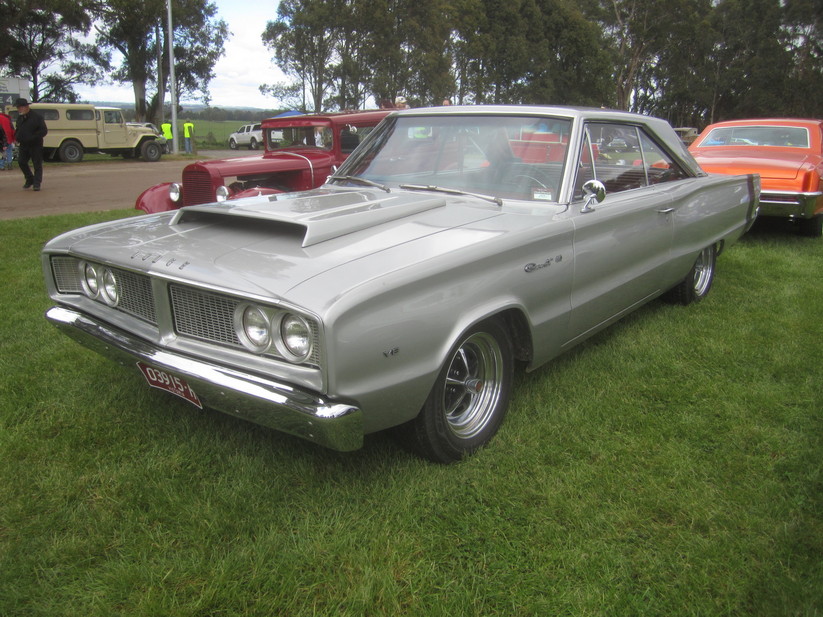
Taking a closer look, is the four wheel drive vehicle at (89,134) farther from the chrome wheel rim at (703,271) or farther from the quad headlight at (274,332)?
the quad headlight at (274,332)

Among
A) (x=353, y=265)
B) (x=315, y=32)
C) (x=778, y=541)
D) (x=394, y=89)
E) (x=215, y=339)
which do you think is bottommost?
(x=778, y=541)

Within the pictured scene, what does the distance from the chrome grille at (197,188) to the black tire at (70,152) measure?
50.9ft

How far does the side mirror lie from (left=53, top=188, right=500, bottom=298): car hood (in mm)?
450

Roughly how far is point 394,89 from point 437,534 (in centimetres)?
2993

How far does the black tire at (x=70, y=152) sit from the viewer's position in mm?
19652

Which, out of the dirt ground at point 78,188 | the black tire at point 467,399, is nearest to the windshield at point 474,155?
the black tire at point 467,399

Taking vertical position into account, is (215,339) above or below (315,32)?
below

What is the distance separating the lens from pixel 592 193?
306 centimetres

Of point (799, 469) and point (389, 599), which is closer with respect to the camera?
point (389, 599)

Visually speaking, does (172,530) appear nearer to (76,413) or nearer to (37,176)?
(76,413)

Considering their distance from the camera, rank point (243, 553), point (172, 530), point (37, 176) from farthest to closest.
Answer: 1. point (37, 176)
2. point (172, 530)
3. point (243, 553)

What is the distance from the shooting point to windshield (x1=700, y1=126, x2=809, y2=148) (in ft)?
24.9

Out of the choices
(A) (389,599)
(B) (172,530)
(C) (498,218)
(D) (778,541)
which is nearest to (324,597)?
(A) (389,599)

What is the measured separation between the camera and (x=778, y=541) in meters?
2.17
